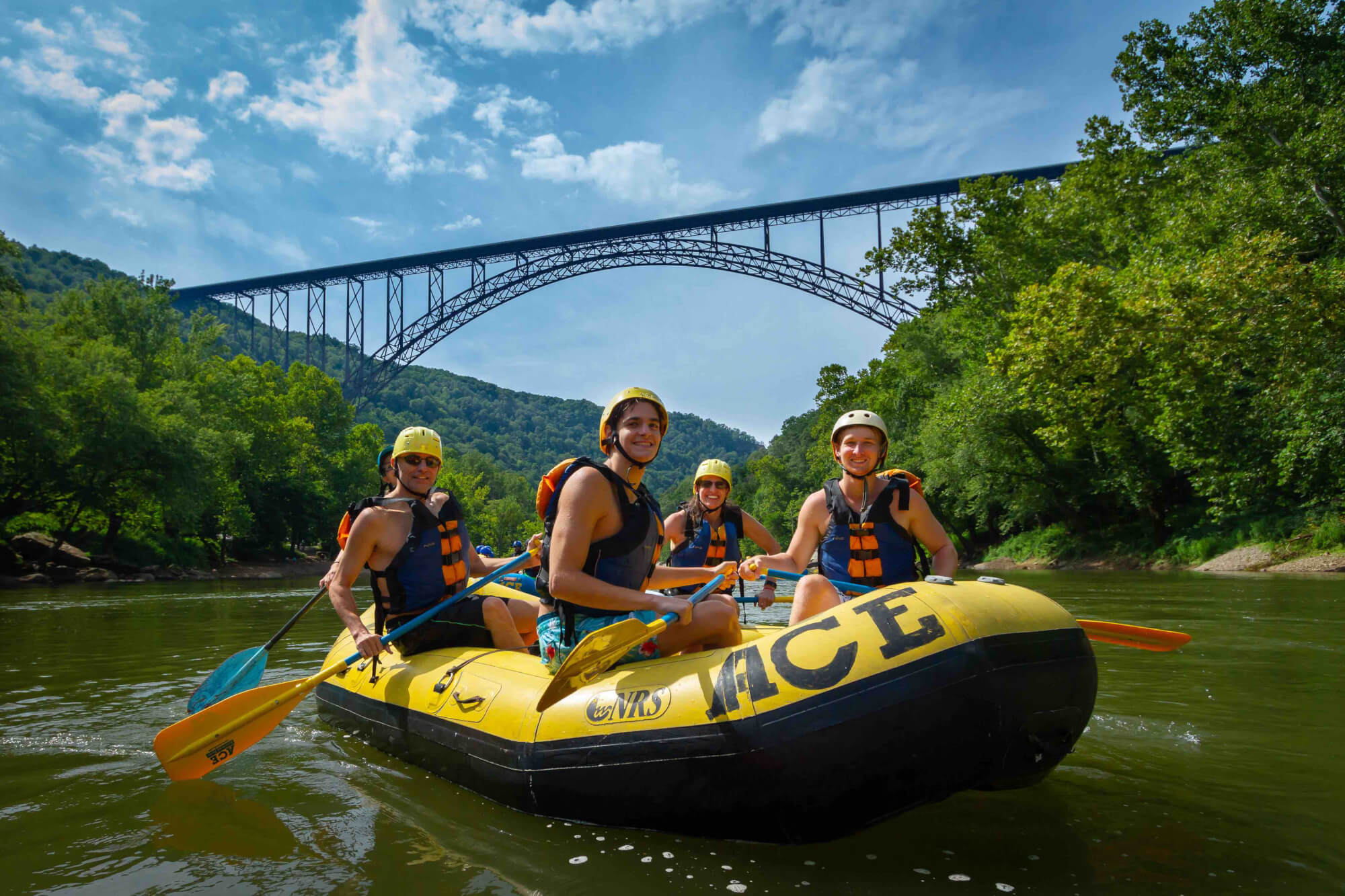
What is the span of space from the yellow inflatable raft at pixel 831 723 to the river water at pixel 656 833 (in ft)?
0.43

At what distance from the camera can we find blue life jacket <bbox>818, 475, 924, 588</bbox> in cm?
407

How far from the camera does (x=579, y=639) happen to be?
135 inches

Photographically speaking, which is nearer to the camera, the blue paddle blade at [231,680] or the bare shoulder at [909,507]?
the bare shoulder at [909,507]

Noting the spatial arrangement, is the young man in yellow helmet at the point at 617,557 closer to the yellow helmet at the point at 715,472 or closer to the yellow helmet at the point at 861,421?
the yellow helmet at the point at 861,421

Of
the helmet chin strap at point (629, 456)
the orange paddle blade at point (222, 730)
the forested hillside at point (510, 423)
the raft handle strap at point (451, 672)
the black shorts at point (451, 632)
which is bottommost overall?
the orange paddle blade at point (222, 730)

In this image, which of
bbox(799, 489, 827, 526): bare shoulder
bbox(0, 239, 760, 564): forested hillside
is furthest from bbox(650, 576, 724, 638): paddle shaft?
bbox(0, 239, 760, 564): forested hillside

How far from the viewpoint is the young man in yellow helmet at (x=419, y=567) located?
4.41m

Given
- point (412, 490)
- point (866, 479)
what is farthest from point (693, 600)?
point (412, 490)

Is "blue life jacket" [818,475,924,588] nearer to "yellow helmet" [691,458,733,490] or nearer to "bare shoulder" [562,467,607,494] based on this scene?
"bare shoulder" [562,467,607,494]

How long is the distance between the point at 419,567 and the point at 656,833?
225cm

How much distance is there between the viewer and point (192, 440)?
24.3m

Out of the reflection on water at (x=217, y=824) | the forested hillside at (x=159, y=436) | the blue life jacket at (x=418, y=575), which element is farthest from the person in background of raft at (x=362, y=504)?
the forested hillside at (x=159, y=436)

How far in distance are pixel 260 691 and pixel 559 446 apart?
140492 millimetres

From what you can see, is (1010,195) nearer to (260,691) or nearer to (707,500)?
(707,500)
